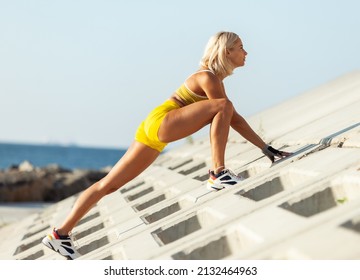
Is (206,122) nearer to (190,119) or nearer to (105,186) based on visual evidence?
(190,119)

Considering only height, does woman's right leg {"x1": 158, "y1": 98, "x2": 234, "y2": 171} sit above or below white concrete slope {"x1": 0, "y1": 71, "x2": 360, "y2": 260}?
above

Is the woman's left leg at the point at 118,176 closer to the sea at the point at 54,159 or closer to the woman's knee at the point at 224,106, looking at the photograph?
the woman's knee at the point at 224,106

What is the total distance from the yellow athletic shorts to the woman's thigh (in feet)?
0.14

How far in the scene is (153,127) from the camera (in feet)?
15.0

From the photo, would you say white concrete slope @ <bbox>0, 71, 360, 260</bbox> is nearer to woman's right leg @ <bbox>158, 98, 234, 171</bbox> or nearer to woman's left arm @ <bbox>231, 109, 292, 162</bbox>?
woman's left arm @ <bbox>231, 109, 292, 162</bbox>

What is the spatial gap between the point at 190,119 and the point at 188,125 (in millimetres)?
45

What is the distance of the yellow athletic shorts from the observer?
4.56m

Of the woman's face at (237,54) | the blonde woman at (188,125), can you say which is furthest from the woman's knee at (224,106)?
the woman's face at (237,54)

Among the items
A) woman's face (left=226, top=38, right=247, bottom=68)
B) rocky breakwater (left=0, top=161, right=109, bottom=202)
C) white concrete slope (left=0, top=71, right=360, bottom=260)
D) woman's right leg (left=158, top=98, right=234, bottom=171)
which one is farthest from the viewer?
rocky breakwater (left=0, top=161, right=109, bottom=202)

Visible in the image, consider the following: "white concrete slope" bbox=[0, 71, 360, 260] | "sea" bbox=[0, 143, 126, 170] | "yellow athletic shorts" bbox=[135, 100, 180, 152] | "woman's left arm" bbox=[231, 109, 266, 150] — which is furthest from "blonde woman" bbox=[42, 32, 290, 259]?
"sea" bbox=[0, 143, 126, 170]

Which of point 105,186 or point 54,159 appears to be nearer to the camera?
point 105,186

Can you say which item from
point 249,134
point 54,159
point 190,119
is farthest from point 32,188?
point 54,159
